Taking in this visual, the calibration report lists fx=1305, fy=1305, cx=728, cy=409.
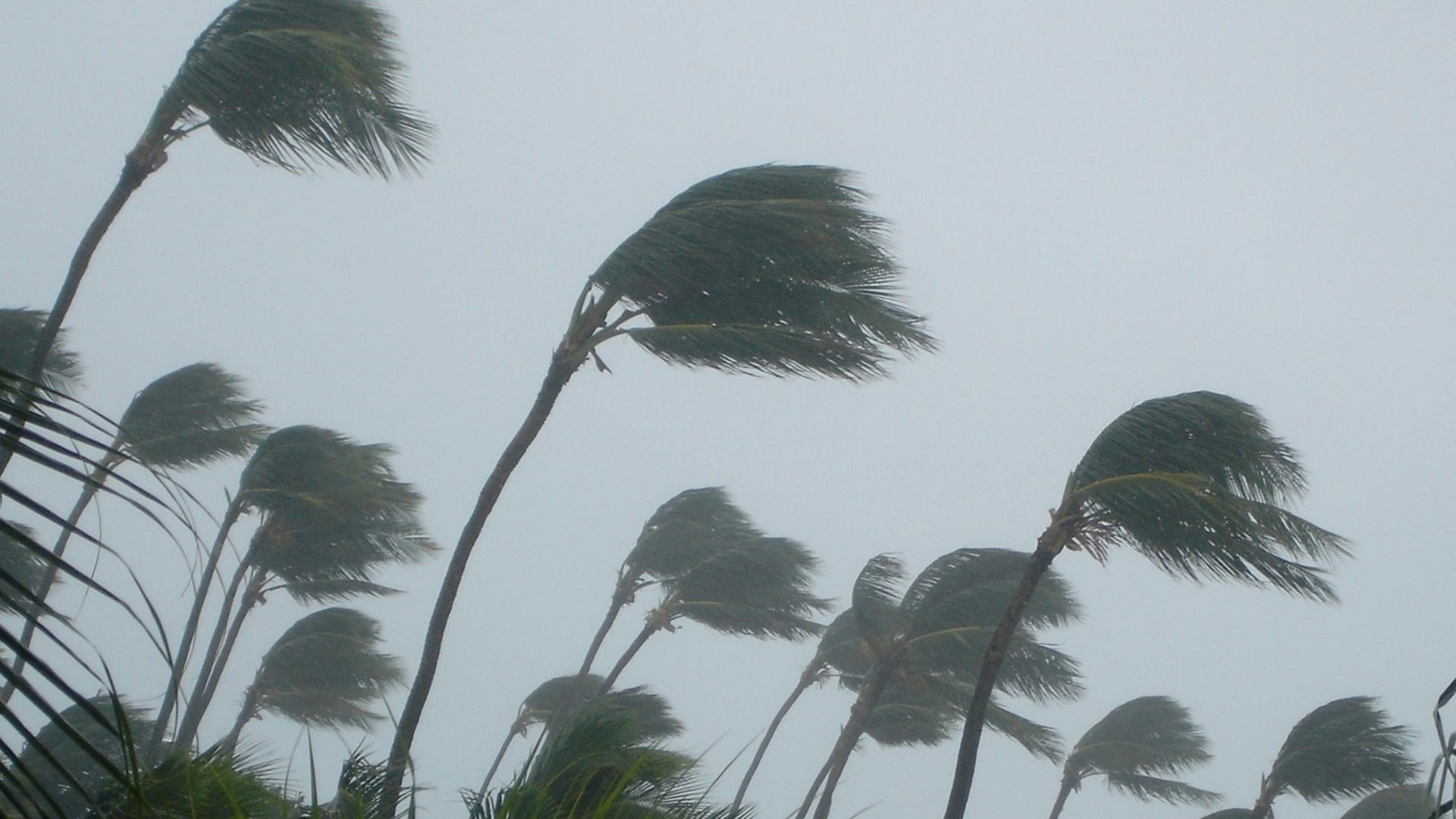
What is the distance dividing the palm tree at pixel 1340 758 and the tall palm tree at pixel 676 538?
10.3 m

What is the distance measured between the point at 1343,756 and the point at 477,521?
13936 millimetres

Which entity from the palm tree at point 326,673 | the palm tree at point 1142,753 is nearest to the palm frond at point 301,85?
the palm tree at point 326,673

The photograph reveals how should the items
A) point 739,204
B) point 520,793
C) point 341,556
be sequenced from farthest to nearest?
point 341,556, point 739,204, point 520,793

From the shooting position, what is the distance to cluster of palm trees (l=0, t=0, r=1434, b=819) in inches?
200

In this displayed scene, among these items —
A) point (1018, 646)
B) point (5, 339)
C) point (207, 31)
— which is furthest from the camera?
point (1018, 646)

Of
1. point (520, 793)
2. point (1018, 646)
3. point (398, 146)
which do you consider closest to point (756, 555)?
point (1018, 646)

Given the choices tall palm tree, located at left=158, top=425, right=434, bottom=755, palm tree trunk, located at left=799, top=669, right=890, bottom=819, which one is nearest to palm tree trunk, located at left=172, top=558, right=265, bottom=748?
tall palm tree, located at left=158, top=425, right=434, bottom=755

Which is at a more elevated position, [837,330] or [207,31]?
[207,31]

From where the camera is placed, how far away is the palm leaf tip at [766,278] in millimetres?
12180

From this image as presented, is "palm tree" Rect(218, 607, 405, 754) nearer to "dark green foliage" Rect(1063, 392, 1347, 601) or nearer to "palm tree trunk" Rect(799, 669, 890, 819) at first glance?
"palm tree trunk" Rect(799, 669, 890, 819)

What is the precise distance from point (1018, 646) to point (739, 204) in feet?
30.4

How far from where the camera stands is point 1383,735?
19.3m

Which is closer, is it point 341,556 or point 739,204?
point 739,204

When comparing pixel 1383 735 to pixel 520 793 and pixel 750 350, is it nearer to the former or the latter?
pixel 750 350
